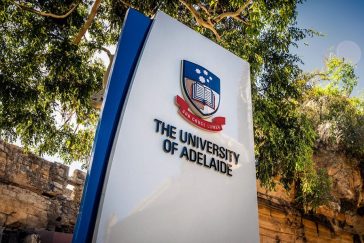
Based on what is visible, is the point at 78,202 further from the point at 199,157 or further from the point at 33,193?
the point at 199,157

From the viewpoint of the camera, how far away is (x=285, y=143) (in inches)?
286

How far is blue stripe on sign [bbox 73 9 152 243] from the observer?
2377 mm

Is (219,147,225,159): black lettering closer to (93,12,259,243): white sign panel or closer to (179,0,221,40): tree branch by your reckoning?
(93,12,259,243): white sign panel

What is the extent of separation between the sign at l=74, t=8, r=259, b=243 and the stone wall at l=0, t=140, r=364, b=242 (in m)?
6.28

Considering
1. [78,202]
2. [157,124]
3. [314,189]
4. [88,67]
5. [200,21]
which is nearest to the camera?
[157,124]

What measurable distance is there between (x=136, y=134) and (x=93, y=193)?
2.05ft

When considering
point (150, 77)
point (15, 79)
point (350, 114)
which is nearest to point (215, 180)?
point (150, 77)

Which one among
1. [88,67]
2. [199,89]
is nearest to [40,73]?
[88,67]

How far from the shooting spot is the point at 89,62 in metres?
8.24

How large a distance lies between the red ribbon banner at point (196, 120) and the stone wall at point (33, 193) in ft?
21.0

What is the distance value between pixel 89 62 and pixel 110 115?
6.01 metres

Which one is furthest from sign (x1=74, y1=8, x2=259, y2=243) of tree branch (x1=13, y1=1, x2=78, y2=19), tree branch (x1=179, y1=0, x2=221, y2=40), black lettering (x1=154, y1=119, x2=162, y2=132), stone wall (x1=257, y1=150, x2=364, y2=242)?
stone wall (x1=257, y1=150, x2=364, y2=242)

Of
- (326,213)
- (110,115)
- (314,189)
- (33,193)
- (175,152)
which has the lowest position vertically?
(175,152)

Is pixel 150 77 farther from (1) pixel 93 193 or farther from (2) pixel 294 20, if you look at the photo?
(2) pixel 294 20
